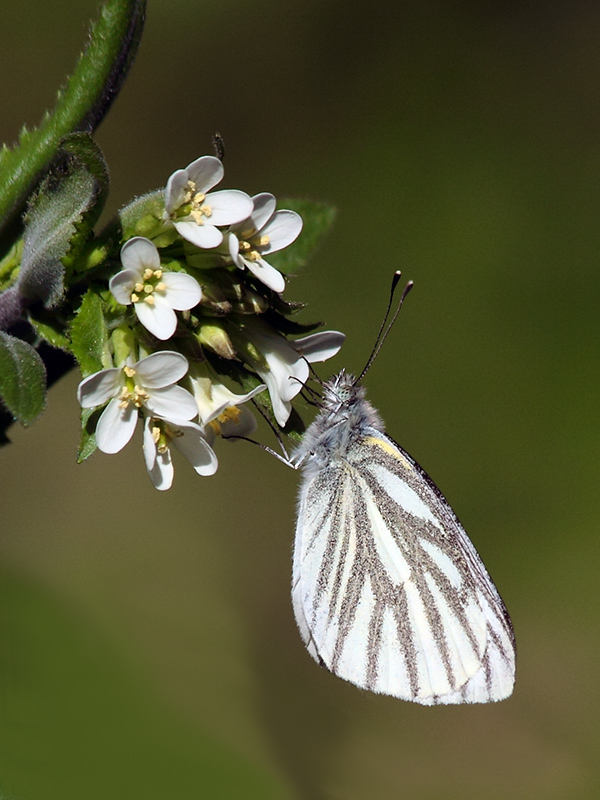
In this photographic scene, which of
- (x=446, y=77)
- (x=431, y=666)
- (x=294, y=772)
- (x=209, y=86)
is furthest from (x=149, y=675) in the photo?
(x=446, y=77)

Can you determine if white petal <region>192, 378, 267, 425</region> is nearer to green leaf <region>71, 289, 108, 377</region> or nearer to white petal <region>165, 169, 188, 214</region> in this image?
green leaf <region>71, 289, 108, 377</region>

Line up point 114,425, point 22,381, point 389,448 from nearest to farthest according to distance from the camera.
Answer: point 22,381 < point 114,425 < point 389,448

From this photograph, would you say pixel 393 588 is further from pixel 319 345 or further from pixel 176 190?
pixel 176 190

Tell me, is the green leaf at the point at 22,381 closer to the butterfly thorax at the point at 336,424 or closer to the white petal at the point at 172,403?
the white petal at the point at 172,403

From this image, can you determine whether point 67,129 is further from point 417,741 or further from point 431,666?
point 417,741

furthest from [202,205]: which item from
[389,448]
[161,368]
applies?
[389,448]

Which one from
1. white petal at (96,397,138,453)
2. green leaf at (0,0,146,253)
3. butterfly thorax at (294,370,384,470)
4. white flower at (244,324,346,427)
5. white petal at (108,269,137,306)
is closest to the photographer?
white petal at (108,269,137,306)

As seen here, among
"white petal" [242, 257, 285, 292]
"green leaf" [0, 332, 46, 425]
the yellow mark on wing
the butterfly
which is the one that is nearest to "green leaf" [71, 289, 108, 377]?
"green leaf" [0, 332, 46, 425]
